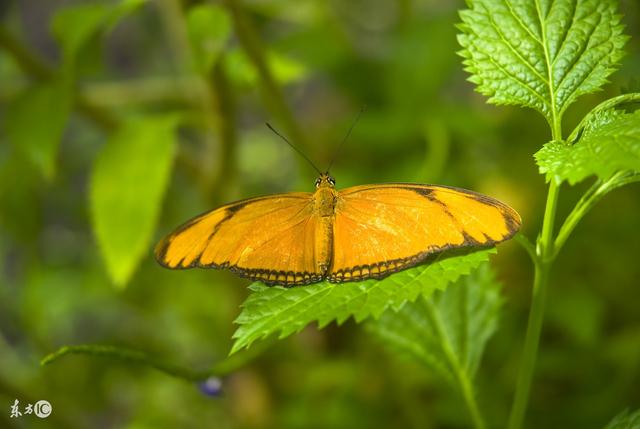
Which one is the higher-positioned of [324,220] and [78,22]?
[78,22]

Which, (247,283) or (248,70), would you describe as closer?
(248,70)

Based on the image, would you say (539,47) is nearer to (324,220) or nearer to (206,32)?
(324,220)

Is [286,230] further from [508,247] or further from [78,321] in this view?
[78,321]

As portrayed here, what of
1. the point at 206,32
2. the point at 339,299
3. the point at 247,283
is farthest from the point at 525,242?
the point at 247,283

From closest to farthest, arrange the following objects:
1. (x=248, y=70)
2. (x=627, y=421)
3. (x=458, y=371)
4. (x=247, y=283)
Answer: (x=627, y=421) → (x=458, y=371) → (x=248, y=70) → (x=247, y=283)

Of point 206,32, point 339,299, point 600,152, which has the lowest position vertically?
point 339,299

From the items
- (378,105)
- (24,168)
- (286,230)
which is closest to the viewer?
(286,230)

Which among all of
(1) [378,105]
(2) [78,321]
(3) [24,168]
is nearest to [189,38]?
(3) [24,168]
